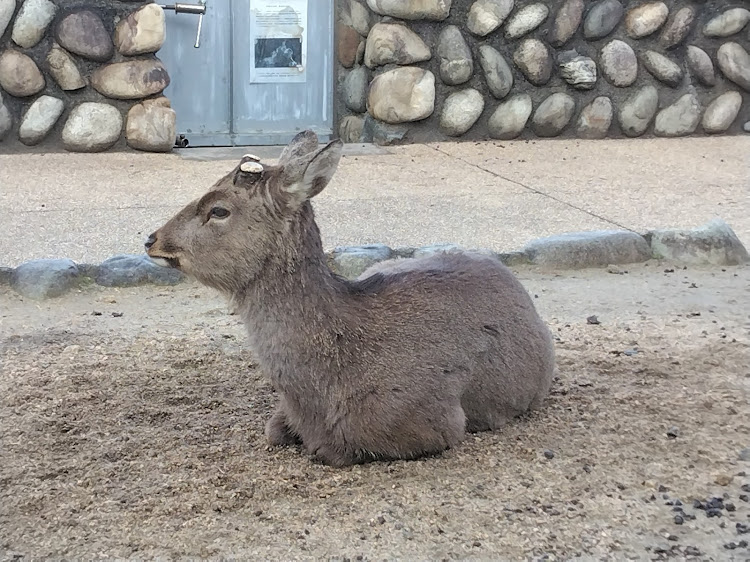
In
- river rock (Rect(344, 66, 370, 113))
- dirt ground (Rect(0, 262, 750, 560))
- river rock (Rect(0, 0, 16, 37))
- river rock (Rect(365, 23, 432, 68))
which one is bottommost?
dirt ground (Rect(0, 262, 750, 560))

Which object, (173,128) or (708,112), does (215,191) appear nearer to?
(173,128)

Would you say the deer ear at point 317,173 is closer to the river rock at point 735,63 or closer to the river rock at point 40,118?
the river rock at point 40,118

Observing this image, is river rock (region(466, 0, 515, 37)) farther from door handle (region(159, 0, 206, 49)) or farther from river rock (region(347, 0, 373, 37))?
door handle (region(159, 0, 206, 49))

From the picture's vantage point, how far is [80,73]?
7781mm

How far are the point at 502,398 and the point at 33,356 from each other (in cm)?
207

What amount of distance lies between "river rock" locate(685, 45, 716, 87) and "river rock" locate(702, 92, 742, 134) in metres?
0.21

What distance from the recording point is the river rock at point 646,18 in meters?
8.70

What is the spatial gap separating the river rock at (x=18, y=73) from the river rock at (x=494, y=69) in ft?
12.4

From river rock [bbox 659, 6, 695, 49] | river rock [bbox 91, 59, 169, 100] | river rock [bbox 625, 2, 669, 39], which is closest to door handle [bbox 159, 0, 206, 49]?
river rock [bbox 91, 59, 169, 100]

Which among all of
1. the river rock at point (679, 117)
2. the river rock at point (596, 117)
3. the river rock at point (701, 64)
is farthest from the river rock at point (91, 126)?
the river rock at point (701, 64)

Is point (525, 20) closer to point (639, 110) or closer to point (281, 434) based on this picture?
point (639, 110)

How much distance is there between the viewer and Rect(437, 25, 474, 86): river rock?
8469 mm

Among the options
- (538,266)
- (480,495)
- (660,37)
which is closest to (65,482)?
(480,495)

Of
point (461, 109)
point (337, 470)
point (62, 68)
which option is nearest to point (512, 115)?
point (461, 109)
